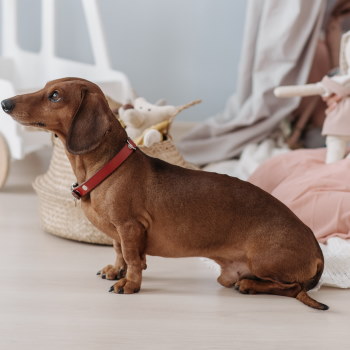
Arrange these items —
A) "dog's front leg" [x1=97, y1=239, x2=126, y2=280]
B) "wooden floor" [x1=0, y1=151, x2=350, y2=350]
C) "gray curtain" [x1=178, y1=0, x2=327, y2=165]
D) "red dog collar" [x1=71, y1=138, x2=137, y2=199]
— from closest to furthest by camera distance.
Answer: "wooden floor" [x1=0, y1=151, x2=350, y2=350] → "red dog collar" [x1=71, y1=138, x2=137, y2=199] → "dog's front leg" [x1=97, y1=239, x2=126, y2=280] → "gray curtain" [x1=178, y1=0, x2=327, y2=165]

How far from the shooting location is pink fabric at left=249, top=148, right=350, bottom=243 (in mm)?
1775

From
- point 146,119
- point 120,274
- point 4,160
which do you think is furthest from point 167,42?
point 120,274

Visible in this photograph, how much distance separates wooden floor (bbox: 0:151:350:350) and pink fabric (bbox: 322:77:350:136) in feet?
1.88

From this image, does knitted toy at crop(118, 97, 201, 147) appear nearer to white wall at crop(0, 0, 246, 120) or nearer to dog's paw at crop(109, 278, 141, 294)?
dog's paw at crop(109, 278, 141, 294)

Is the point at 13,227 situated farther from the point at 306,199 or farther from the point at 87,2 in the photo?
the point at 87,2

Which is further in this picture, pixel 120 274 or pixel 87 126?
pixel 120 274

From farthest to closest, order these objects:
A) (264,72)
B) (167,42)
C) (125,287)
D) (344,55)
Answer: (167,42) < (264,72) < (344,55) < (125,287)

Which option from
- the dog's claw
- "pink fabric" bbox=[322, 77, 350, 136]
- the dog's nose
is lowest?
the dog's claw

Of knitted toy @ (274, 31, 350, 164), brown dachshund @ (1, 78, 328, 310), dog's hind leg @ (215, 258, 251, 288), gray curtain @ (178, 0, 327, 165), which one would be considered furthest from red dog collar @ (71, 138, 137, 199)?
gray curtain @ (178, 0, 327, 165)

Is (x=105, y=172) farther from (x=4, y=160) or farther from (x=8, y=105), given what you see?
(x=4, y=160)

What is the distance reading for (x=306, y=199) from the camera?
182cm

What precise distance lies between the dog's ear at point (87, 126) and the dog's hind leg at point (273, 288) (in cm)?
43

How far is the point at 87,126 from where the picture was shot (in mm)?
1372

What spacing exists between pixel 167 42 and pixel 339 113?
1.23 meters
